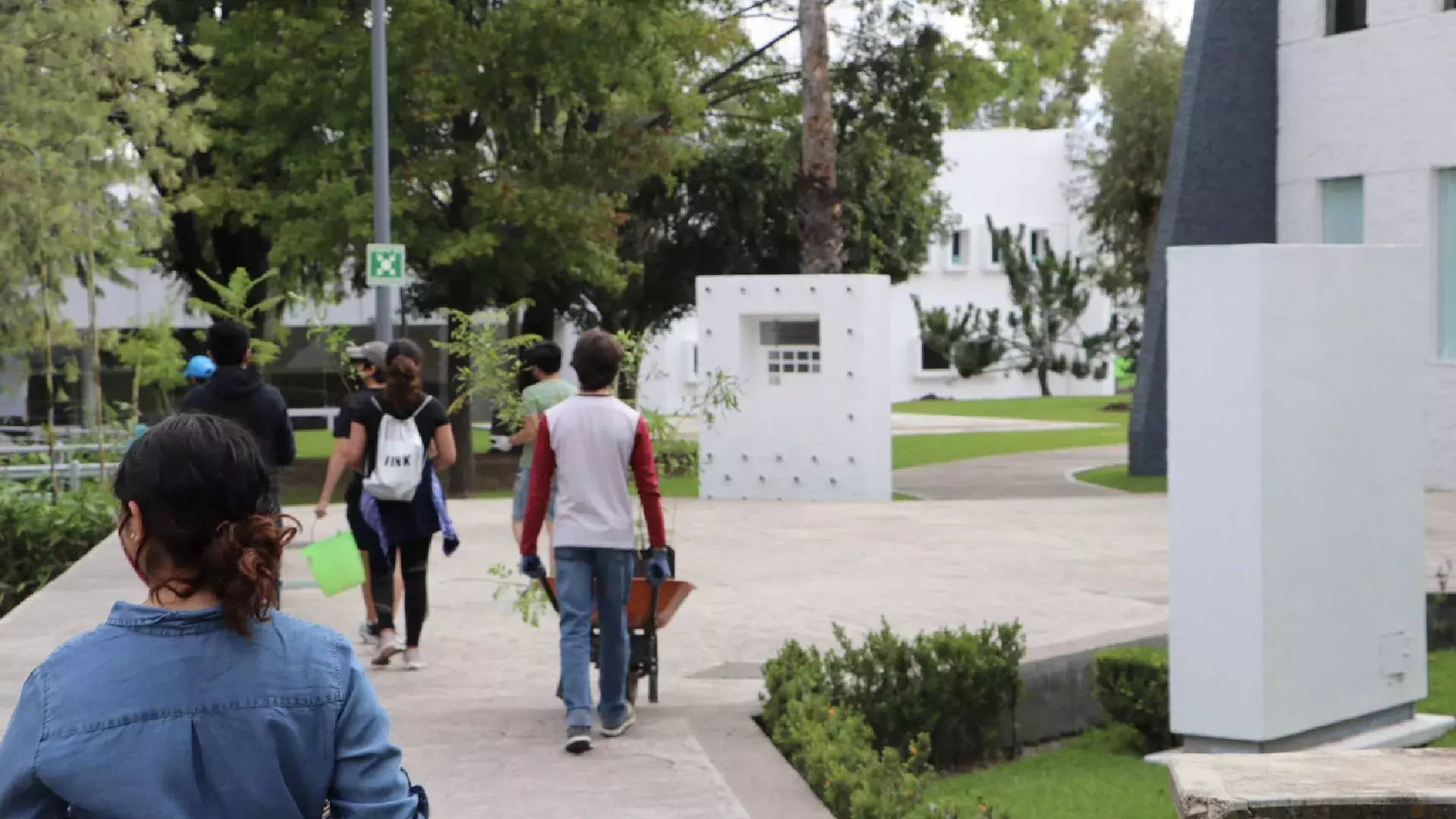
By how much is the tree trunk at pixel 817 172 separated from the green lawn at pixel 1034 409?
16.5m

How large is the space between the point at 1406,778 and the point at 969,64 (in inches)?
1066

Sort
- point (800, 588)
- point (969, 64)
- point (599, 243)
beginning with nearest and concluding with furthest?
point (800, 588)
point (599, 243)
point (969, 64)

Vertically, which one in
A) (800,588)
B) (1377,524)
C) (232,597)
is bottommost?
(800,588)

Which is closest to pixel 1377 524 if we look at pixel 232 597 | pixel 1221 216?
pixel 232 597

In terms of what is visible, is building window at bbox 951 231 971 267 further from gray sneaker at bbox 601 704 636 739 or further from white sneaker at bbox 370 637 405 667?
gray sneaker at bbox 601 704 636 739

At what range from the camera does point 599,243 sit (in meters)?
27.7

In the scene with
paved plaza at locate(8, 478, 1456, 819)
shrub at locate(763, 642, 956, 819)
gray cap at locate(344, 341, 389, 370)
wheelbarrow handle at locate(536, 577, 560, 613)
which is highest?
gray cap at locate(344, 341, 389, 370)

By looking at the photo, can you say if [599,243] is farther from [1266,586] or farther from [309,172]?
[1266,586]

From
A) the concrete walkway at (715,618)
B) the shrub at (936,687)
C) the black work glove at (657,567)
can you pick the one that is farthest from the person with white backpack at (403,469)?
the shrub at (936,687)

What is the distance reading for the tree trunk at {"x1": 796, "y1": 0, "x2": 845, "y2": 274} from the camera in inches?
976

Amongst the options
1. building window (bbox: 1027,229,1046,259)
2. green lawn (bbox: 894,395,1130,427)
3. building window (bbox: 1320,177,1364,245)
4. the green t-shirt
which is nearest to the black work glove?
the green t-shirt

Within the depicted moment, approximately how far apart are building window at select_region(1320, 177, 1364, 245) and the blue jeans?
1560 cm

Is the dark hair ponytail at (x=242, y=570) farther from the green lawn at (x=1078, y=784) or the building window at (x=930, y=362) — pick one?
the building window at (x=930, y=362)

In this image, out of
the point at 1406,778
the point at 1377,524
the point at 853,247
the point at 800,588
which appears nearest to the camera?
the point at 1406,778
